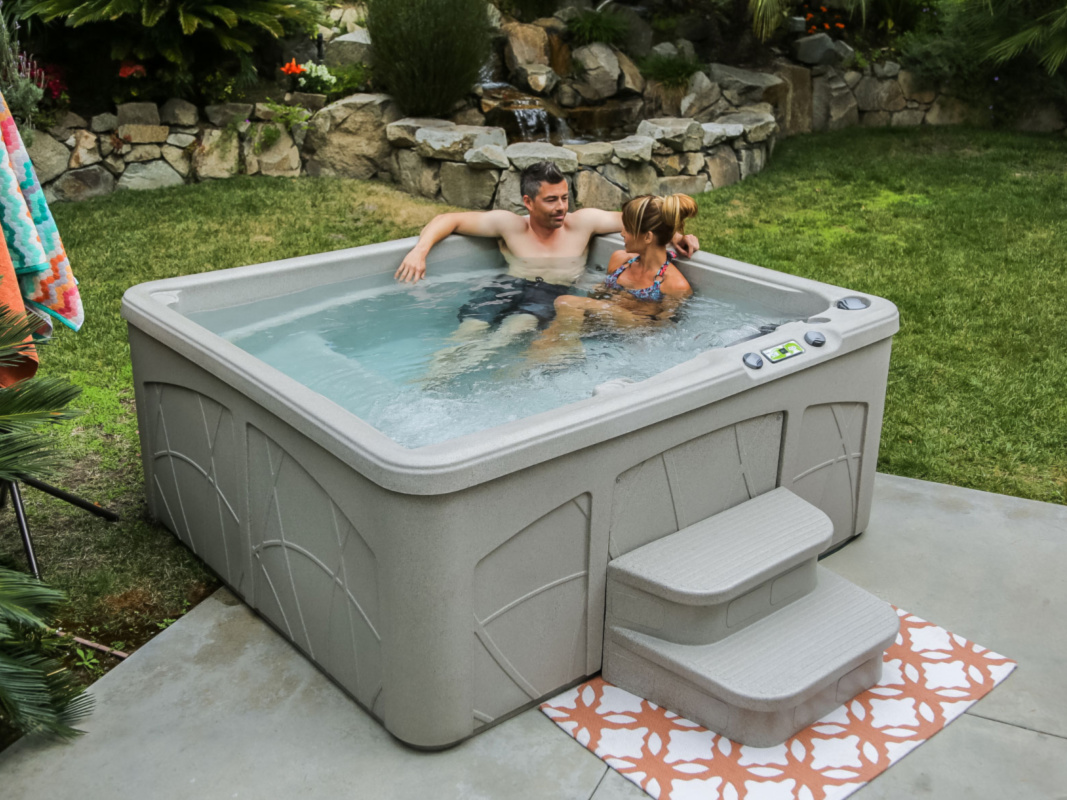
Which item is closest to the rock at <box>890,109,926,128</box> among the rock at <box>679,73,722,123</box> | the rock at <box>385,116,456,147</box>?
the rock at <box>679,73,722,123</box>

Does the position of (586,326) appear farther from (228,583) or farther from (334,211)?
A: (334,211)

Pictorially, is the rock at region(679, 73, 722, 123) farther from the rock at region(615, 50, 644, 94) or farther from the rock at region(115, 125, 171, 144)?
the rock at region(115, 125, 171, 144)

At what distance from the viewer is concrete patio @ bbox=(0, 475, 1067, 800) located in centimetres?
211

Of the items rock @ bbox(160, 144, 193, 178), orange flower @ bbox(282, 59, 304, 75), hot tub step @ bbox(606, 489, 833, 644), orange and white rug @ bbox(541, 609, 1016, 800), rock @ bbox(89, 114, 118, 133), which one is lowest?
orange and white rug @ bbox(541, 609, 1016, 800)

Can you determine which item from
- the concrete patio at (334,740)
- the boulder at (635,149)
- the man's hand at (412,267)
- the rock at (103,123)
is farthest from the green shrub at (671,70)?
the concrete patio at (334,740)

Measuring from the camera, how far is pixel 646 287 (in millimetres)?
3586

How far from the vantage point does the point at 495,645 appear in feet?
7.18

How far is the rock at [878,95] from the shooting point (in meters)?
8.79

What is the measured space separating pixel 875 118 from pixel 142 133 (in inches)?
237

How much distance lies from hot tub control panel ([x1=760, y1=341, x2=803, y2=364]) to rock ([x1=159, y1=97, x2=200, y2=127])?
523cm

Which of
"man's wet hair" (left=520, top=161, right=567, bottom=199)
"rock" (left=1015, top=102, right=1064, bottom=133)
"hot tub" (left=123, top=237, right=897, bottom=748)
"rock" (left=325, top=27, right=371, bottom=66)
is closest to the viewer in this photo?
"hot tub" (left=123, top=237, right=897, bottom=748)

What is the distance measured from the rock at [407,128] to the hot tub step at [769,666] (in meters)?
4.86

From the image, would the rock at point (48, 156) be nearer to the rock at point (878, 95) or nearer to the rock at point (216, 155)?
the rock at point (216, 155)

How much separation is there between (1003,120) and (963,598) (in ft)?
23.8
